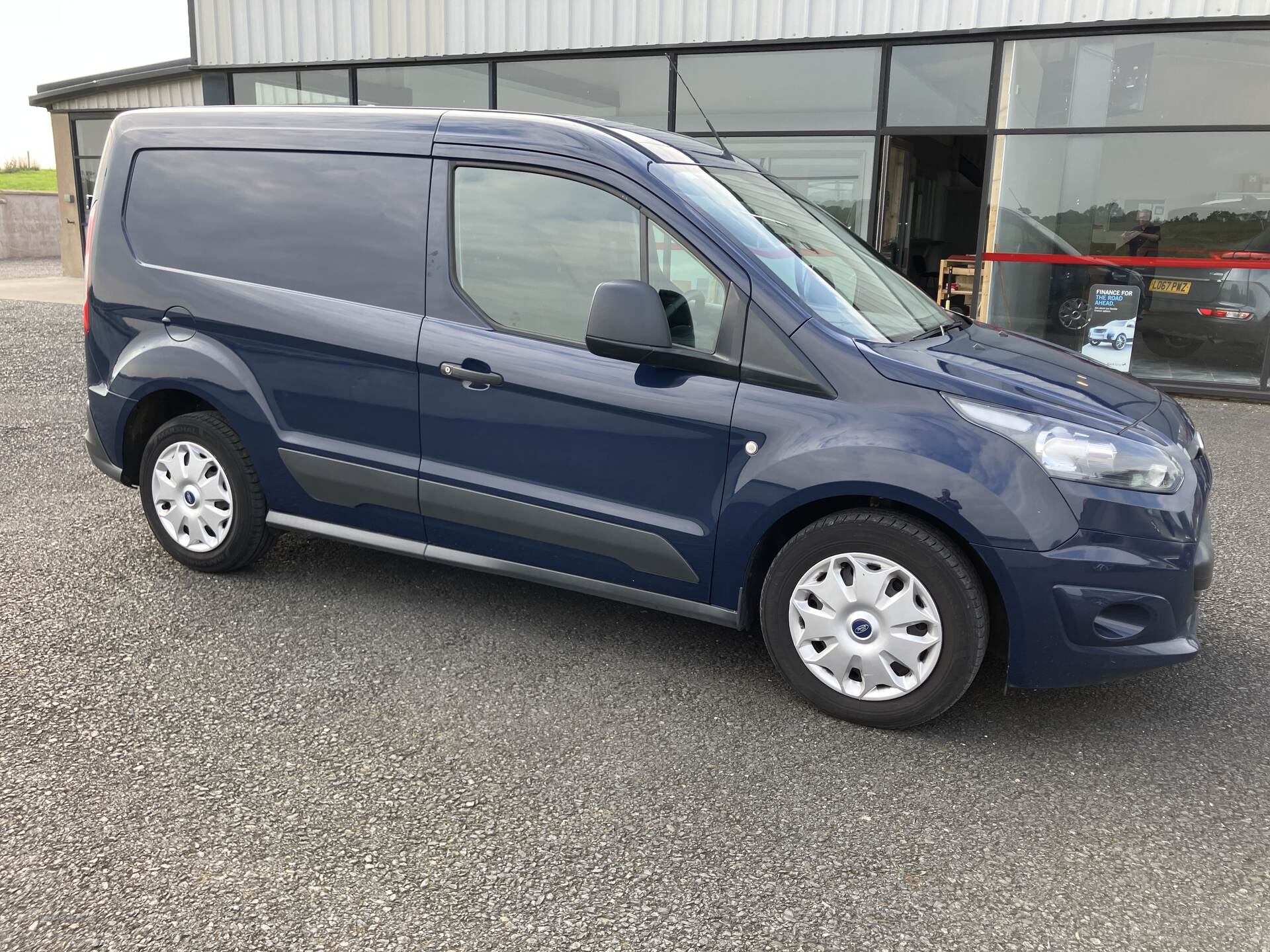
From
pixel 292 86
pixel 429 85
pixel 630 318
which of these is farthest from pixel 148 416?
pixel 292 86

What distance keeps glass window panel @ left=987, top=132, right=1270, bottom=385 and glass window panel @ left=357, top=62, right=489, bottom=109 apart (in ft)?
19.0

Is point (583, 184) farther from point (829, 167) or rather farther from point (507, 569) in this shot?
point (829, 167)

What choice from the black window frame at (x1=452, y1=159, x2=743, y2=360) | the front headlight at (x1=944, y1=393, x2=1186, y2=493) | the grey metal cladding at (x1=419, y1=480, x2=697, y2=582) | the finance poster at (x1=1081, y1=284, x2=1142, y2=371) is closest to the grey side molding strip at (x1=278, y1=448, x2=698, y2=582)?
the grey metal cladding at (x1=419, y1=480, x2=697, y2=582)

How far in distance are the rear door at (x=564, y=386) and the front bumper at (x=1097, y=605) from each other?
944 millimetres

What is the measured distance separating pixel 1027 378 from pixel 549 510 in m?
1.61

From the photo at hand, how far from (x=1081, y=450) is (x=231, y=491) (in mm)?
3114

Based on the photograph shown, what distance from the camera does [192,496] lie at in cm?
404

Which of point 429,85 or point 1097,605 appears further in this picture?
point 429,85

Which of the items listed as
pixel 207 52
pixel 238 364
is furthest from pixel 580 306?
pixel 207 52

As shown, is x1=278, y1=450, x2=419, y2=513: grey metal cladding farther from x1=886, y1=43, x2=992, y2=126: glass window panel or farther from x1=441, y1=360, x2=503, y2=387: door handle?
x1=886, y1=43, x2=992, y2=126: glass window panel

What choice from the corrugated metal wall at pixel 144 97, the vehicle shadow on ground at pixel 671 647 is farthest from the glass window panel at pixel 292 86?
the vehicle shadow on ground at pixel 671 647

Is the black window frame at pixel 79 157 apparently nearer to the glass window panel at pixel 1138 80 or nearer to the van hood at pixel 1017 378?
the glass window panel at pixel 1138 80

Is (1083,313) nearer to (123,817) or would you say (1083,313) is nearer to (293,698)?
(293,698)

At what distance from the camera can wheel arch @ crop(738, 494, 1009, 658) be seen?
2924 millimetres
